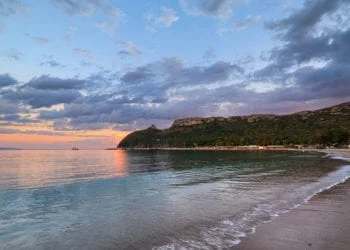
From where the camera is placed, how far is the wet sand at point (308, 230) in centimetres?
1150

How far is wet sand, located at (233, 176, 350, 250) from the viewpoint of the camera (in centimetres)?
1150

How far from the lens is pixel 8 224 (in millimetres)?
16438

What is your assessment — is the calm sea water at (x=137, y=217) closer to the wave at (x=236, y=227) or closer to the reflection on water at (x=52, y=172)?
the wave at (x=236, y=227)

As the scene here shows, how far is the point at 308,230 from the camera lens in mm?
13508

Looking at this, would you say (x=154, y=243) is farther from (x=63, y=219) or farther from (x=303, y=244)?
(x=63, y=219)

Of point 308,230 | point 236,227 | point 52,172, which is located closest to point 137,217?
point 236,227

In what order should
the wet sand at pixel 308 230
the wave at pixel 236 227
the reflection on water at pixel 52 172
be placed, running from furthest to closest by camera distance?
the reflection on water at pixel 52 172 → the wave at pixel 236 227 → the wet sand at pixel 308 230

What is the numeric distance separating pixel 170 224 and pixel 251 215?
4512 millimetres

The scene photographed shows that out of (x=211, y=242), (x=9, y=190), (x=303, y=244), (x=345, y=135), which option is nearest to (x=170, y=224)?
(x=211, y=242)

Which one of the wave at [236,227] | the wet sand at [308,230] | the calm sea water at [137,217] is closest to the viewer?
the wet sand at [308,230]

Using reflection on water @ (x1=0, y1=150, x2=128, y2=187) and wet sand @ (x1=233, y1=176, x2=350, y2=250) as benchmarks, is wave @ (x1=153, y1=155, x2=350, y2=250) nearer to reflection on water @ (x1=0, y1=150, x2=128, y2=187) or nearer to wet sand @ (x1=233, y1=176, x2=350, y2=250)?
wet sand @ (x1=233, y1=176, x2=350, y2=250)

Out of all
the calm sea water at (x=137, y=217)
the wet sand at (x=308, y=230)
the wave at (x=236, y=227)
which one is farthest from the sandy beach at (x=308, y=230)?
the calm sea water at (x=137, y=217)

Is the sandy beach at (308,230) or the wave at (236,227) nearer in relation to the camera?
the sandy beach at (308,230)

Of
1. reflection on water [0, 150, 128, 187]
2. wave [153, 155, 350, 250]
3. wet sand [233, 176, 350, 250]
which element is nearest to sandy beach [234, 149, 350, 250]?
wet sand [233, 176, 350, 250]
